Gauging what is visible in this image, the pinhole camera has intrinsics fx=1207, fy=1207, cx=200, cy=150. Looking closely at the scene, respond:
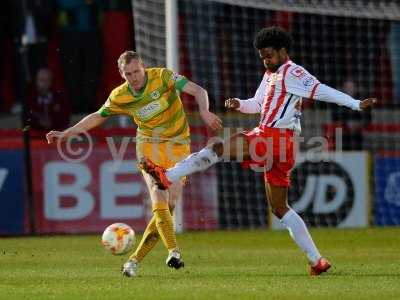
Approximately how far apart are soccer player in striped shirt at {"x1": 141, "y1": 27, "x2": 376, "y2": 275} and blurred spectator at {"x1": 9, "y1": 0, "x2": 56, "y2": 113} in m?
7.09

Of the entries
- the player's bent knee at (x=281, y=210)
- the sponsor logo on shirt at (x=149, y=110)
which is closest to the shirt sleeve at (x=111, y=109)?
the sponsor logo on shirt at (x=149, y=110)

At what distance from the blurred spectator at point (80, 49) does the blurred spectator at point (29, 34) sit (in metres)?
0.29

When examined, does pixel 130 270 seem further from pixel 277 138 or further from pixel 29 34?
pixel 29 34

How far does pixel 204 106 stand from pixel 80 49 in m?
8.93

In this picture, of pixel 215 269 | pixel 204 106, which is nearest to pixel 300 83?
pixel 204 106

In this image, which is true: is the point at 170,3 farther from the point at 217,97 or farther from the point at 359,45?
the point at 359,45

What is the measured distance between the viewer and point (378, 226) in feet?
57.4

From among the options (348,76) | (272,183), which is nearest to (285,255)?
(272,183)

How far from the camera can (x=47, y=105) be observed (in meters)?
17.9

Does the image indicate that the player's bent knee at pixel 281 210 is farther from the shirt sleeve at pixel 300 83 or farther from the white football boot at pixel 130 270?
the white football boot at pixel 130 270

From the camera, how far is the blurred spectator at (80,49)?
1930cm

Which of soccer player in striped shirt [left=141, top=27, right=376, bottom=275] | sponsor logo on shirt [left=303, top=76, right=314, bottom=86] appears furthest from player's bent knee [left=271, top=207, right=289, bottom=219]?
sponsor logo on shirt [left=303, top=76, right=314, bottom=86]

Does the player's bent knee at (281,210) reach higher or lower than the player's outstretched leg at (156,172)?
lower

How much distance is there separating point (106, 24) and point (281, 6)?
10.6 feet
